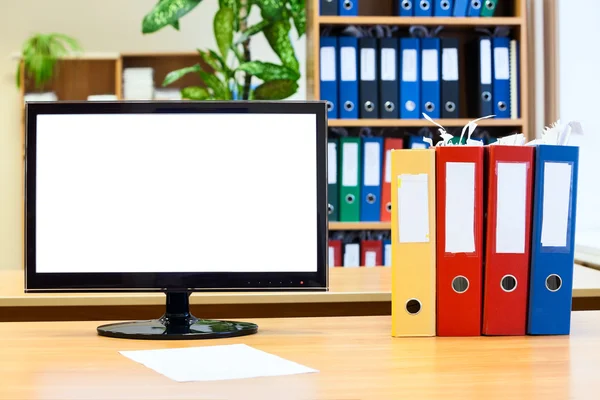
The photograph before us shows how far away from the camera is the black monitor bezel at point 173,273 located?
1387 mm

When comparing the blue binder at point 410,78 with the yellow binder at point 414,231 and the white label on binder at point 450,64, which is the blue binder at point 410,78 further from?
the yellow binder at point 414,231

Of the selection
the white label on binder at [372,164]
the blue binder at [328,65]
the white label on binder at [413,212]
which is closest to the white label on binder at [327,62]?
the blue binder at [328,65]

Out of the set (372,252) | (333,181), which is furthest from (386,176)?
(372,252)

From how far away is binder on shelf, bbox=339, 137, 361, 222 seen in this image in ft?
11.5

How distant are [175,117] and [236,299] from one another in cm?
53

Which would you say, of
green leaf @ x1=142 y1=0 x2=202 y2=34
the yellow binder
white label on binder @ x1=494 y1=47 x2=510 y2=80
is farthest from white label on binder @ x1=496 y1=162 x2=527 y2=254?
green leaf @ x1=142 y1=0 x2=202 y2=34

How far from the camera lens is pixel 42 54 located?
5371mm

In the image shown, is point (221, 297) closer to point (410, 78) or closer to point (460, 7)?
point (410, 78)

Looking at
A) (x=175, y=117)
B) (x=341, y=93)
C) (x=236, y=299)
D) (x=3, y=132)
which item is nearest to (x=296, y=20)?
(x=341, y=93)

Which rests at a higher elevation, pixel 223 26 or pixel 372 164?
pixel 223 26

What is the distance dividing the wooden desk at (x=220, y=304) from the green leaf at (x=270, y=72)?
5.75 ft

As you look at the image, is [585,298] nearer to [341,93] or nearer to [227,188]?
[227,188]

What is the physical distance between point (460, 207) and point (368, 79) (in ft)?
7.30


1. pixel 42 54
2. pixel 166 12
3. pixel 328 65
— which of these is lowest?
pixel 328 65
